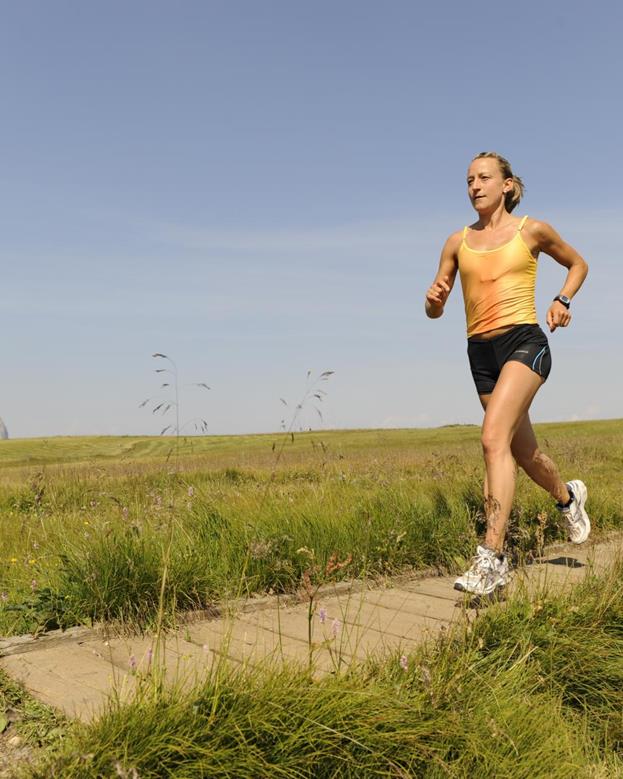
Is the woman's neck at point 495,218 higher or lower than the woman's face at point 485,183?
lower

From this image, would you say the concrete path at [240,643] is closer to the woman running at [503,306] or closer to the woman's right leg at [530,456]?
the woman running at [503,306]

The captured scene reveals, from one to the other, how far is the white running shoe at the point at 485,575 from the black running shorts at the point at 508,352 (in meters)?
1.34

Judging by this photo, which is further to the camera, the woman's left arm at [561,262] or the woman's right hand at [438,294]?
the woman's right hand at [438,294]

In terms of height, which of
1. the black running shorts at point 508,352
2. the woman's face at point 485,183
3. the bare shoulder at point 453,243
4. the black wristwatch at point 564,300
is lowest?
the black running shorts at point 508,352

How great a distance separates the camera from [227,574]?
14.7 ft

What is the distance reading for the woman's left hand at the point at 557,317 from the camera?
16.9 ft

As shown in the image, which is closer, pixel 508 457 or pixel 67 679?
pixel 67 679

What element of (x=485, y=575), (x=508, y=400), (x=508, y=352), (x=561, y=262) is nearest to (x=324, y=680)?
(x=485, y=575)

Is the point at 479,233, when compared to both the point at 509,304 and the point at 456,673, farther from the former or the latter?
the point at 456,673

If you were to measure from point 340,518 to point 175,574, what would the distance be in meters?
1.67

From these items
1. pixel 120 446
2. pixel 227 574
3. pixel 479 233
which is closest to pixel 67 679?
pixel 227 574

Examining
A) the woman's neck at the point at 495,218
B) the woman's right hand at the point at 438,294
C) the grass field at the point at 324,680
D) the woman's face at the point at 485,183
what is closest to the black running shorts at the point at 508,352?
the woman's right hand at the point at 438,294

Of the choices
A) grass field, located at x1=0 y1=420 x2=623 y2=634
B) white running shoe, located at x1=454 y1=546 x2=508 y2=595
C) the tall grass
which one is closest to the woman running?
white running shoe, located at x1=454 y1=546 x2=508 y2=595

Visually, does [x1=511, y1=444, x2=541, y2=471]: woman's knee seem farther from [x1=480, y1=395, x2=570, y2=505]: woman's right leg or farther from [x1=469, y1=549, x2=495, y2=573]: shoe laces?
A: [x1=469, y1=549, x2=495, y2=573]: shoe laces
